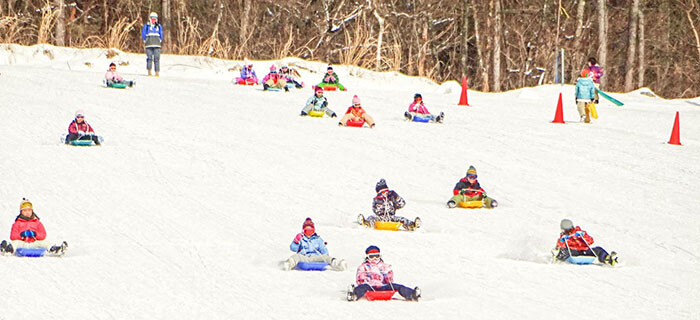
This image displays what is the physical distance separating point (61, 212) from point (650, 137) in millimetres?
13363

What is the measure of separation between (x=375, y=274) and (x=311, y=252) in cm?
128

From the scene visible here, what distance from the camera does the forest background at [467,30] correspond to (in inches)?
1799

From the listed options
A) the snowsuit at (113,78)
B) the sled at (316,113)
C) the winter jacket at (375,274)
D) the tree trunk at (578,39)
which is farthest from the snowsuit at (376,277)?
the tree trunk at (578,39)

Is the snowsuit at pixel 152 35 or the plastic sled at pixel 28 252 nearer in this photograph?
the plastic sled at pixel 28 252

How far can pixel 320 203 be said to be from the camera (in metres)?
14.2

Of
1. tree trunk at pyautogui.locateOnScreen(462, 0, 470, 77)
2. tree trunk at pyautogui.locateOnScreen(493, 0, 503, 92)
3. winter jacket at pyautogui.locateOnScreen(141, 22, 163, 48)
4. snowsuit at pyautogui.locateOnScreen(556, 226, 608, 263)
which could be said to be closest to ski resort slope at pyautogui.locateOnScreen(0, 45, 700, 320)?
snowsuit at pyautogui.locateOnScreen(556, 226, 608, 263)

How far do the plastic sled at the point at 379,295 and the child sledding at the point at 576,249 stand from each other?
8.42 ft

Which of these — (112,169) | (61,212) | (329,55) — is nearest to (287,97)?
(112,169)

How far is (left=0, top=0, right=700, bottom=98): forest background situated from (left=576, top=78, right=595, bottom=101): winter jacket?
66.7ft

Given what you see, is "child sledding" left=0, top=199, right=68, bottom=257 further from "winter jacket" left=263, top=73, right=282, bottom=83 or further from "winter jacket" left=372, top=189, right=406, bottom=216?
"winter jacket" left=263, top=73, right=282, bottom=83

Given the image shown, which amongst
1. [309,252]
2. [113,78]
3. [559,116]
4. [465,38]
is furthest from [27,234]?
[465,38]

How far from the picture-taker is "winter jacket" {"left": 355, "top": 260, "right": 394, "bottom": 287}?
927cm

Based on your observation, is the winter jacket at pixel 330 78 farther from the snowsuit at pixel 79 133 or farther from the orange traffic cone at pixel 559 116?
the snowsuit at pixel 79 133

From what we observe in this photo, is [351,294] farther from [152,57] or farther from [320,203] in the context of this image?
[152,57]
